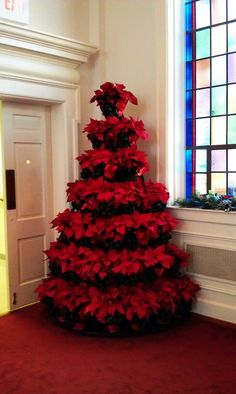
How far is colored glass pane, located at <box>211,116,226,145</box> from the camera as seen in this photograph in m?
3.36

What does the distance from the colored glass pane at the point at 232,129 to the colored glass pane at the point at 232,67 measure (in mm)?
301

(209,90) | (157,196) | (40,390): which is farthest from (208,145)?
(40,390)

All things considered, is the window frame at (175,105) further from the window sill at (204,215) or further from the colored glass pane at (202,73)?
the colored glass pane at (202,73)

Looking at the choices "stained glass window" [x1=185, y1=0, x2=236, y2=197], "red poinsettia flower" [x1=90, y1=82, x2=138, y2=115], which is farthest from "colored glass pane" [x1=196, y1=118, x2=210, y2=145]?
"red poinsettia flower" [x1=90, y1=82, x2=138, y2=115]

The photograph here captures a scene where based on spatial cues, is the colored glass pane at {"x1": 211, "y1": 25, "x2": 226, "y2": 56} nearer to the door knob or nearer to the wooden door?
the wooden door

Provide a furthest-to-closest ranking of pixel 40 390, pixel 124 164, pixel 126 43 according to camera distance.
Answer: pixel 126 43 < pixel 124 164 < pixel 40 390

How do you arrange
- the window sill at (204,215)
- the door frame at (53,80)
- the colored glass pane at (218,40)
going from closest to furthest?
the window sill at (204,215)
the door frame at (53,80)
the colored glass pane at (218,40)

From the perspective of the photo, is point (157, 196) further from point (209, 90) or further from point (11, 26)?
point (11, 26)

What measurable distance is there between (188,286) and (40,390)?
141cm

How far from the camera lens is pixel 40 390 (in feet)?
7.48

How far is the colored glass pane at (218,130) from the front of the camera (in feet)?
11.0

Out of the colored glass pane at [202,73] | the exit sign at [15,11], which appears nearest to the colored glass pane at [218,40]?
the colored glass pane at [202,73]

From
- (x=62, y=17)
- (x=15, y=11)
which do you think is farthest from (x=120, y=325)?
(x=62, y=17)

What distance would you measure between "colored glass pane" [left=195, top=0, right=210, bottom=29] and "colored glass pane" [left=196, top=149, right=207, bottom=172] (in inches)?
41.7
